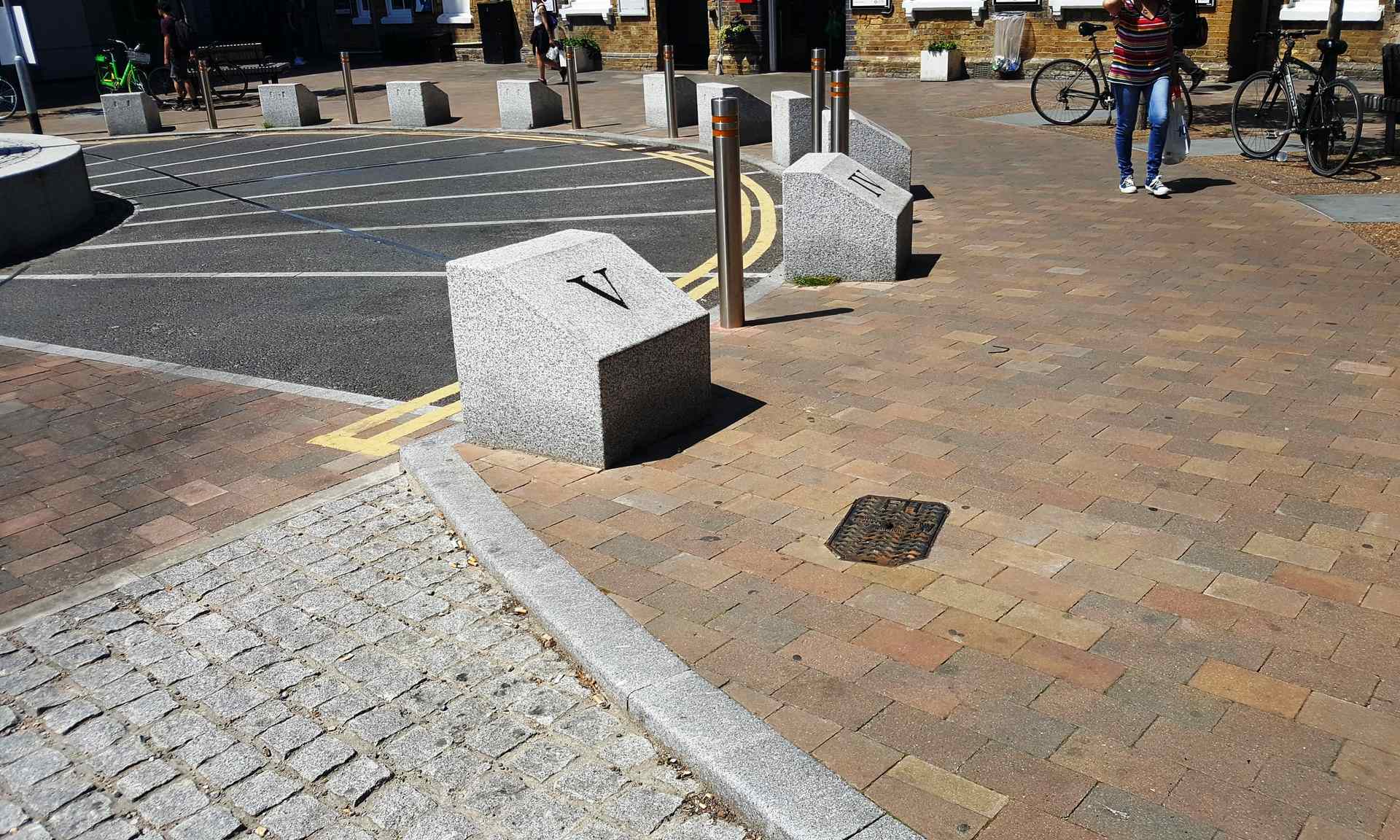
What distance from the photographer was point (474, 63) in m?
35.4

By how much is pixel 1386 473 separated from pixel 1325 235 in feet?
16.3

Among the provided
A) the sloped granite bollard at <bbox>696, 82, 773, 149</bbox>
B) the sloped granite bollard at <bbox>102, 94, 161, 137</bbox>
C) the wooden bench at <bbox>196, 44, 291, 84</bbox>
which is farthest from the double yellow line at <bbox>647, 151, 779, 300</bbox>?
the wooden bench at <bbox>196, 44, 291, 84</bbox>

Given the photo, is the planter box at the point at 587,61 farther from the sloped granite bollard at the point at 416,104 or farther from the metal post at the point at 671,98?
the metal post at the point at 671,98

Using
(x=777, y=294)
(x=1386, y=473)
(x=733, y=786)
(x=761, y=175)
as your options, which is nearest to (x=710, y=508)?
(x=733, y=786)

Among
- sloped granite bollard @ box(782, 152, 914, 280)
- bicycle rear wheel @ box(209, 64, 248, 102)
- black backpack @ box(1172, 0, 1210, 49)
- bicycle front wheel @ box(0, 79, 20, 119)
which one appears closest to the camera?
sloped granite bollard @ box(782, 152, 914, 280)

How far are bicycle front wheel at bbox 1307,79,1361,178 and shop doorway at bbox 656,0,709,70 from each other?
69.2 ft

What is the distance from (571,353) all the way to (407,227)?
699 cm

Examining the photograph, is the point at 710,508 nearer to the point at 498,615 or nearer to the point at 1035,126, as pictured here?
the point at 498,615

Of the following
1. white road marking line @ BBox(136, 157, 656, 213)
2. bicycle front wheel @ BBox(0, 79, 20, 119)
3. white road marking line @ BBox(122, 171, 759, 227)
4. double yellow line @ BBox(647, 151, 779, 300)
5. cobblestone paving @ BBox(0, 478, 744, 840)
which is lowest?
cobblestone paving @ BBox(0, 478, 744, 840)

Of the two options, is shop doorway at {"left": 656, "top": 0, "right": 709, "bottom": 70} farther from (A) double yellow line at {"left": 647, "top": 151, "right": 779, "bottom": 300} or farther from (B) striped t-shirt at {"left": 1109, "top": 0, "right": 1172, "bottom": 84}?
(B) striped t-shirt at {"left": 1109, "top": 0, "right": 1172, "bottom": 84}

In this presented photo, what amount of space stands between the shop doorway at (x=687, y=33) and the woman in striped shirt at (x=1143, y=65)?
69.7ft

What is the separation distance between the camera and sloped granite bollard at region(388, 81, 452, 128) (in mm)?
20734

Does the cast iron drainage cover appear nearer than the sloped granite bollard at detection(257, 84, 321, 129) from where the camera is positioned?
Yes

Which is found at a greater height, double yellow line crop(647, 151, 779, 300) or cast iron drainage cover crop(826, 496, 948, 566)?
double yellow line crop(647, 151, 779, 300)
